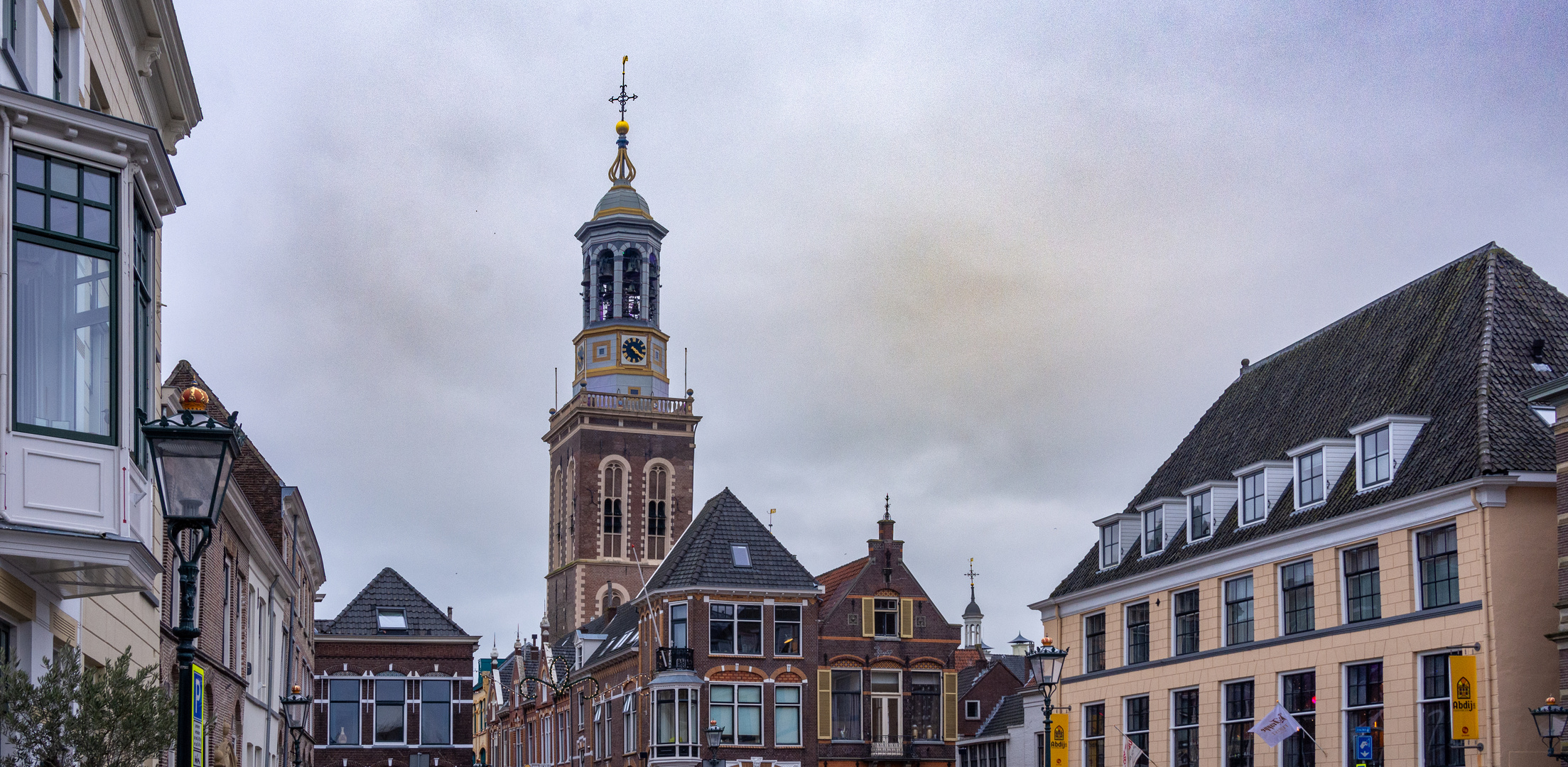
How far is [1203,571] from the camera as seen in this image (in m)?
36.4

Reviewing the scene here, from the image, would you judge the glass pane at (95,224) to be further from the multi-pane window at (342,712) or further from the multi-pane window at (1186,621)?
the multi-pane window at (342,712)

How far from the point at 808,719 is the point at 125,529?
137ft

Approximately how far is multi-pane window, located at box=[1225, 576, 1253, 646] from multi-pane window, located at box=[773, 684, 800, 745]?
781 inches

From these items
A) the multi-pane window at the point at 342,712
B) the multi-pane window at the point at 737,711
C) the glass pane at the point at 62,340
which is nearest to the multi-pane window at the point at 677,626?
the multi-pane window at the point at 737,711

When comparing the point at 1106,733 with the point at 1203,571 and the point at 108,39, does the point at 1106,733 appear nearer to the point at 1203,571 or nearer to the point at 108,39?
the point at 1203,571

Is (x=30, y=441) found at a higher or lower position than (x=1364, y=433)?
lower

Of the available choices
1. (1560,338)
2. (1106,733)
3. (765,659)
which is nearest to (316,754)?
(765,659)

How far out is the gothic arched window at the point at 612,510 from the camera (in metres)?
84.4

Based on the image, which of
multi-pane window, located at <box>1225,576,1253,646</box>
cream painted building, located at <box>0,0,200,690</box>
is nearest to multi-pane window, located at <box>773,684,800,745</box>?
multi-pane window, located at <box>1225,576,1253,646</box>

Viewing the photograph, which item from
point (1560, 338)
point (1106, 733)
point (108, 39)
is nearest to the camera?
point (108, 39)

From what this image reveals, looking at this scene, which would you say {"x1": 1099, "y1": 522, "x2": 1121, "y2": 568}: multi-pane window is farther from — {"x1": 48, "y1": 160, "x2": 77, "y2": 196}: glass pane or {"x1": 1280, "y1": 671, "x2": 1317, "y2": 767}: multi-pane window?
{"x1": 48, "y1": 160, "x2": 77, "y2": 196}: glass pane

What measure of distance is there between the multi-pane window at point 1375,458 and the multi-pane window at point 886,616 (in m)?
24.5

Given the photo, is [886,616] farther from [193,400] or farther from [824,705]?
[193,400]

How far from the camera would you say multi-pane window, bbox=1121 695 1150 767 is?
38.6 meters
